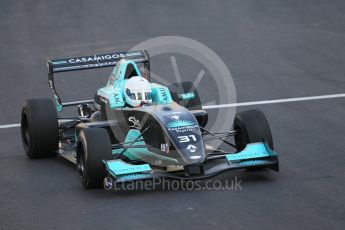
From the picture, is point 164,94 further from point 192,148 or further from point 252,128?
point 192,148

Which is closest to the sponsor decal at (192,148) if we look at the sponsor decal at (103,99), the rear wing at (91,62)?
the sponsor decal at (103,99)

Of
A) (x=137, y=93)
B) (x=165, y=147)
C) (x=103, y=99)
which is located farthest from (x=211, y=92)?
(x=165, y=147)

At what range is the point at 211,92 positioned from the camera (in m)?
17.9

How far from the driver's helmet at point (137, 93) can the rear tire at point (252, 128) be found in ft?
4.41

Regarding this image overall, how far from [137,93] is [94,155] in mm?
1721

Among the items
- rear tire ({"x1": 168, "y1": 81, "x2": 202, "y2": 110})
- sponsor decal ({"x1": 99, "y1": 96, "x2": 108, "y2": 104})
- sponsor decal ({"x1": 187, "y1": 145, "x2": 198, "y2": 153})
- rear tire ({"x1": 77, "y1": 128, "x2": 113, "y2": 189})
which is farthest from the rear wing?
sponsor decal ({"x1": 187, "y1": 145, "x2": 198, "y2": 153})

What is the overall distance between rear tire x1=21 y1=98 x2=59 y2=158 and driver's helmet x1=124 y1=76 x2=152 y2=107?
1218 mm

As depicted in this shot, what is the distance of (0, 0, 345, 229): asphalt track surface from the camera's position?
33.5ft

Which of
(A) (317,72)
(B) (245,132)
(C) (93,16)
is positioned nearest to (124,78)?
(B) (245,132)

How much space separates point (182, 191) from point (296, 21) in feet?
43.9

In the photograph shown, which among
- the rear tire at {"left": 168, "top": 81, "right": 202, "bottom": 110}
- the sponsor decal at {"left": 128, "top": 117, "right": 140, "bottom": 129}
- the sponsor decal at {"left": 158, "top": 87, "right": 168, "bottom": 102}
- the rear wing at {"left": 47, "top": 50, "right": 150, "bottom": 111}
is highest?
the rear wing at {"left": 47, "top": 50, "right": 150, "bottom": 111}

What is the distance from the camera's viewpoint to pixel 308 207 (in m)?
10.3

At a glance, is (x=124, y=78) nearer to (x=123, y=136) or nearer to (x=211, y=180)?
(x=123, y=136)

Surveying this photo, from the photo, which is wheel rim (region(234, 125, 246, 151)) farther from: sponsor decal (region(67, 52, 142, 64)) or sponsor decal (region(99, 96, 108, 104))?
sponsor decal (region(67, 52, 142, 64))
